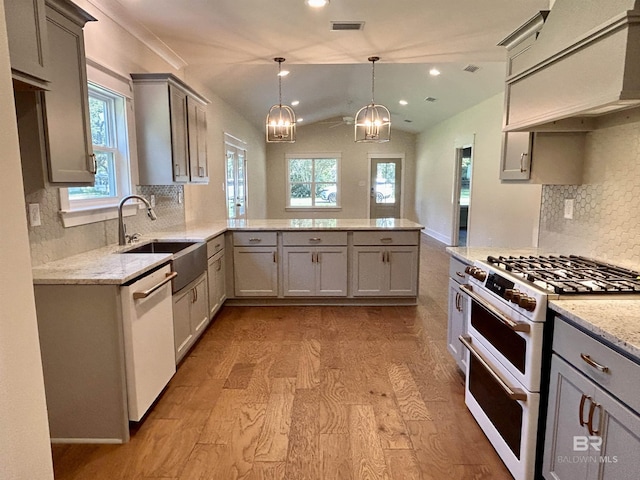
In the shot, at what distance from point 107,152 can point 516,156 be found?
293cm

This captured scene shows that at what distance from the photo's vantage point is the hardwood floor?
6.12ft

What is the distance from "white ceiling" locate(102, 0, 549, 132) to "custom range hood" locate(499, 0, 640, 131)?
2.71 feet

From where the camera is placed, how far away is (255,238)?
4.13 meters

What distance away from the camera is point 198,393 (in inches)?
99.4

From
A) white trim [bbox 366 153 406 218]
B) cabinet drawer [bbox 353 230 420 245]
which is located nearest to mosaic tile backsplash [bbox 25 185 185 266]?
cabinet drawer [bbox 353 230 420 245]

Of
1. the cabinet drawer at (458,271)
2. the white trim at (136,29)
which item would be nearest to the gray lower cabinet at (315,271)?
the cabinet drawer at (458,271)

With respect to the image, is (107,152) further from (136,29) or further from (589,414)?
(589,414)

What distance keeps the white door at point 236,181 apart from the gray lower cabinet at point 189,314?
3.44m

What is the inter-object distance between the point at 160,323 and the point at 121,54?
7.24 ft

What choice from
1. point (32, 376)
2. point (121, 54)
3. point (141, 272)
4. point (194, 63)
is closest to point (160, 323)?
point (141, 272)

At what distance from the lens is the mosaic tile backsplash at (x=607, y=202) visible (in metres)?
1.98

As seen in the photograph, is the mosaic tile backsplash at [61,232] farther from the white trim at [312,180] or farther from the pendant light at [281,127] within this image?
the white trim at [312,180]

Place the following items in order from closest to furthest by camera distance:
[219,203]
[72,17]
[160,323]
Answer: [72,17]
[160,323]
[219,203]

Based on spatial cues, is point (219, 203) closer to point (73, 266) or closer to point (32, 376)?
point (73, 266)
